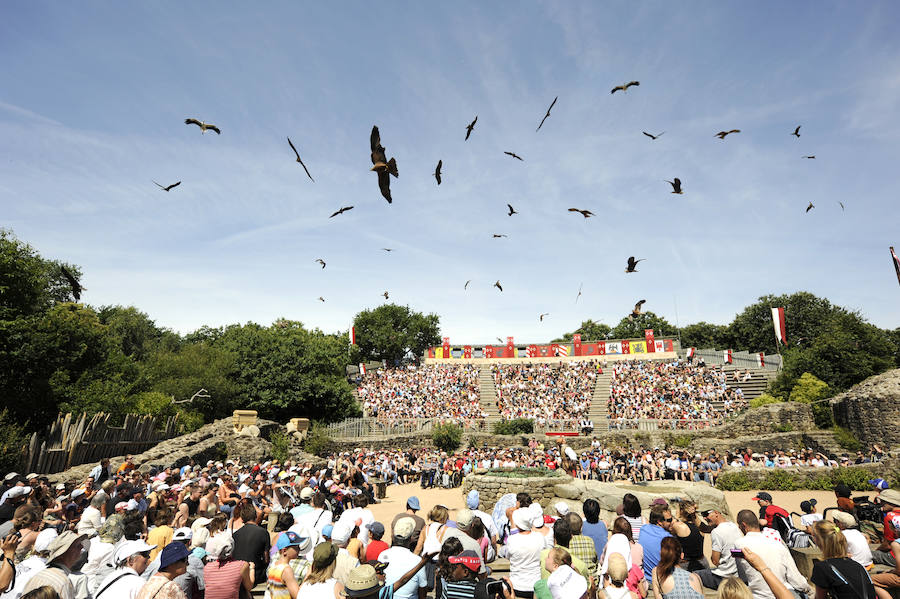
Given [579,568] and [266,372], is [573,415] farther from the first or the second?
[579,568]

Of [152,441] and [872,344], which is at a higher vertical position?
[872,344]

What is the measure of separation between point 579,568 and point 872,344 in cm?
3430

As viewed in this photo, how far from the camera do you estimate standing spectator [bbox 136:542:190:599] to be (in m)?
3.14

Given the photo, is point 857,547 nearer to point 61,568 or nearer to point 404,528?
point 404,528

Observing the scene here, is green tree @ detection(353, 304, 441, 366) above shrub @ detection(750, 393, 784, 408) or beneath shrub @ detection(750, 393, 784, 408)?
above

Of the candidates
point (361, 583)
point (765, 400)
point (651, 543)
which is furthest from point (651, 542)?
point (765, 400)

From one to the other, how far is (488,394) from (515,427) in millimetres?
9376

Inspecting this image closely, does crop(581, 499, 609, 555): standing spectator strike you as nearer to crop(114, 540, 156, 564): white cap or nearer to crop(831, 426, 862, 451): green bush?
crop(114, 540, 156, 564): white cap

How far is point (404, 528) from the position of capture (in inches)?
187

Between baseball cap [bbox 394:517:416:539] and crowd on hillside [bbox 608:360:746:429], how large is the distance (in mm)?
25489

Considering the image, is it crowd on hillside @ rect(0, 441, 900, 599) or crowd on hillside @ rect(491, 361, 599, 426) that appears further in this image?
crowd on hillside @ rect(491, 361, 599, 426)

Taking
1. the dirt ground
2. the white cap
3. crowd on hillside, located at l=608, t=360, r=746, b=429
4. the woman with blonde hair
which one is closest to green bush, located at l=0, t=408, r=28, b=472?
the dirt ground

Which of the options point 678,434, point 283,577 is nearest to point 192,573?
point 283,577

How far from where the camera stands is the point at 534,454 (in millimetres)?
22062
